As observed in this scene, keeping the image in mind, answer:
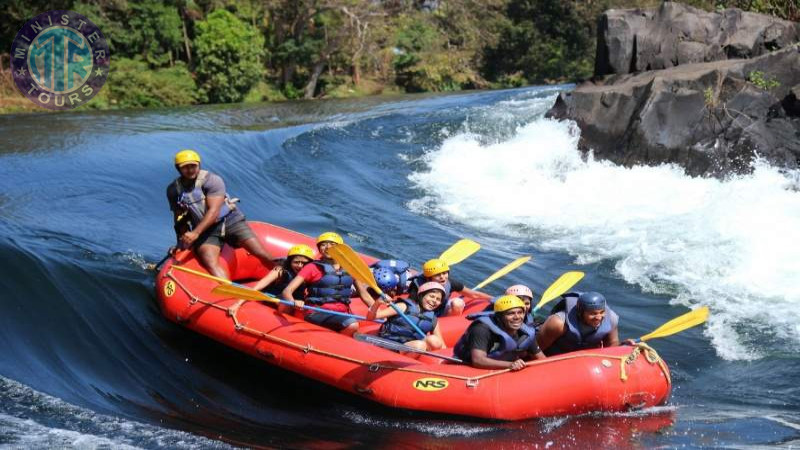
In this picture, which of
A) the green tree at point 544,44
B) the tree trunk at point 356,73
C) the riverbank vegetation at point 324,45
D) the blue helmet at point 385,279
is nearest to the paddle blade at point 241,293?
the blue helmet at point 385,279

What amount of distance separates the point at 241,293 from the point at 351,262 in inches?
34.1

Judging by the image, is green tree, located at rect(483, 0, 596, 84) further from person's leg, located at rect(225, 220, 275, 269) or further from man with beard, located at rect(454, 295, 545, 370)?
man with beard, located at rect(454, 295, 545, 370)

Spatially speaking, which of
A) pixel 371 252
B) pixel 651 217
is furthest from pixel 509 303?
pixel 651 217

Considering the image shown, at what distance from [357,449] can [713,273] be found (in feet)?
17.0

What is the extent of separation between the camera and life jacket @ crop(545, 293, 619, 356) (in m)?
5.82

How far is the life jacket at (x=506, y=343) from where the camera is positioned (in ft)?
18.7

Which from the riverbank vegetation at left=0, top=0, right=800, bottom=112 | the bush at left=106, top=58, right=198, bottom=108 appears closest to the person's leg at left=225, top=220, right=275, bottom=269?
the riverbank vegetation at left=0, top=0, right=800, bottom=112

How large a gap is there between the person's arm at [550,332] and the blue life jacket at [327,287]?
1.55m

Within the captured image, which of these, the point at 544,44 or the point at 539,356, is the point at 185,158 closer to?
the point at 539,356

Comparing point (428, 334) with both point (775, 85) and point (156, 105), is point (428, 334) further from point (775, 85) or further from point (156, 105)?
point (156, 105)

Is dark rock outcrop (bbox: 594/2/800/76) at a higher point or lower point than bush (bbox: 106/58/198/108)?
higher

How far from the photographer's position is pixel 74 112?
66.7 feet

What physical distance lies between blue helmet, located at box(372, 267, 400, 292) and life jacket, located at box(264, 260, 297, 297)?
0.64 meters

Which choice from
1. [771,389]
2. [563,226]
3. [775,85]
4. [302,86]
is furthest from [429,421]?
[302,86]
